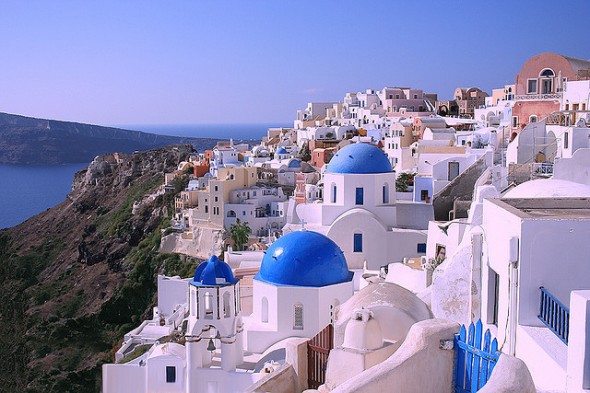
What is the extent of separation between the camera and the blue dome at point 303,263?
47.1 ft

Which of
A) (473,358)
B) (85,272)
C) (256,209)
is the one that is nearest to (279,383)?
(473,358)

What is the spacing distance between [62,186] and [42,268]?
7168 centimetres

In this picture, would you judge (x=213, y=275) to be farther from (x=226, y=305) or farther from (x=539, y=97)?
(x=539, y=97)

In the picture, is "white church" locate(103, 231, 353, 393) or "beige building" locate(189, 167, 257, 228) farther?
"beige building" locate(189, 167, 257, 228)

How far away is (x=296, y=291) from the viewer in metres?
14.2

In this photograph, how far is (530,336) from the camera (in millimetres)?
5332

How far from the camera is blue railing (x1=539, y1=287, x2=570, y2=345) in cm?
509

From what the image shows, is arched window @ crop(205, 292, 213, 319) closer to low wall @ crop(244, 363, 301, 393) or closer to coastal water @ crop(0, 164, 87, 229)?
low wall @ crop(244, 363, 301, 393)

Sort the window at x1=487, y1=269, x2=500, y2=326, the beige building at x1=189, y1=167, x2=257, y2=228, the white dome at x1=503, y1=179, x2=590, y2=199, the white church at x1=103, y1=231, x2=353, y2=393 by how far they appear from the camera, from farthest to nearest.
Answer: the beige building at x1=189, y1=167, x2=257, y2=228
the white church at x1=103, y1=231, x2=353, y2=393
the white dome at x1=503, y1=179, x2=590, y2=199
the window at x1=487, y1=269, x2=500, y2=326

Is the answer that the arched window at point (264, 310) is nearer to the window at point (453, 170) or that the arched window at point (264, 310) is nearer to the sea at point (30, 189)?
the window at point (453, 170)

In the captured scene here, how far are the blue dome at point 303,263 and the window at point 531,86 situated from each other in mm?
16513

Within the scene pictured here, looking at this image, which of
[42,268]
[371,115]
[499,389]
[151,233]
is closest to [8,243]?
[42,268]

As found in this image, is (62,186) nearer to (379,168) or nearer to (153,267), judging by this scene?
(153,267)

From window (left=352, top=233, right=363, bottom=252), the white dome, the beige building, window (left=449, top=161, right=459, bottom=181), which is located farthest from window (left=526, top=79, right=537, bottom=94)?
the white dome
